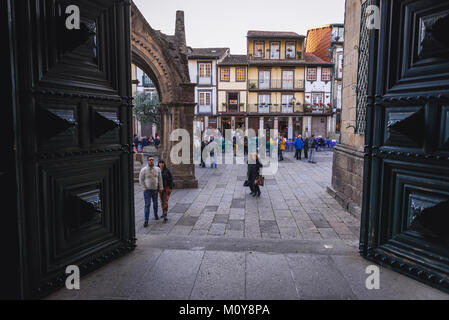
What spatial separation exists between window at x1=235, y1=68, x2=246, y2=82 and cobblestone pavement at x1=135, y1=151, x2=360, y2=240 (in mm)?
26691

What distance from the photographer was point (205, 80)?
3700 centimetres

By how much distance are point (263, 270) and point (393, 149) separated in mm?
1741

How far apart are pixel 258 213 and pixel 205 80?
3145 centimetres

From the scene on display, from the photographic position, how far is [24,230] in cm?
233

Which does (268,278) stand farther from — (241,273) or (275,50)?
(275,50)

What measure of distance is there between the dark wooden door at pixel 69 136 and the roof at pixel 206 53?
34.4 m

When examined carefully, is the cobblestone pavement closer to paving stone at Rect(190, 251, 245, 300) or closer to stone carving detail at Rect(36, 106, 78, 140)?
paving stone at Rect(190, 251, 245, 300)

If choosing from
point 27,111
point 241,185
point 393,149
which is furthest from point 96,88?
point 241,185

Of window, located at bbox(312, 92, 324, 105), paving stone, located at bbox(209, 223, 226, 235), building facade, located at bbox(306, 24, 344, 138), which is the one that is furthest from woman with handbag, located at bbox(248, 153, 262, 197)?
window, located at bbox(312, 92, 324, 105)

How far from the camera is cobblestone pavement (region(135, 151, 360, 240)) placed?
20.9 ft

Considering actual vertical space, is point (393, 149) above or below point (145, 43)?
below

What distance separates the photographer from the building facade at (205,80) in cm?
3653
